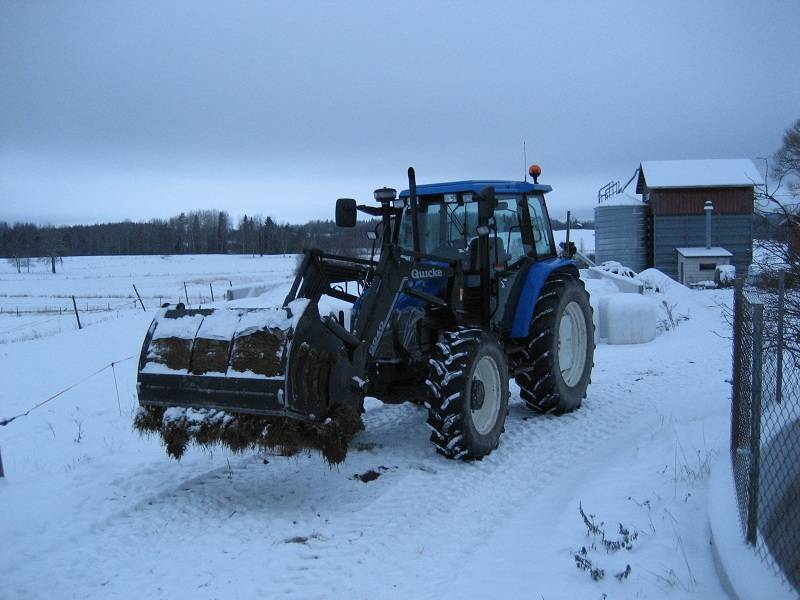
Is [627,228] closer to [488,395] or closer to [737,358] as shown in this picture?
[488,395]

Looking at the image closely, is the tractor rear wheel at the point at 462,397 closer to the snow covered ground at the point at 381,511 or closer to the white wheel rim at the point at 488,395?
the white wheel rim at the point at 488,395

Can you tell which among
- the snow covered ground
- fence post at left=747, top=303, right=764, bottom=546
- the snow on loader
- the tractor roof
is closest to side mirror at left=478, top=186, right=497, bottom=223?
the snow on loader

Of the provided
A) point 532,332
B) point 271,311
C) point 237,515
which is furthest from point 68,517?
point 532,332

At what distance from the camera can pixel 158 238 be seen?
100000 mm

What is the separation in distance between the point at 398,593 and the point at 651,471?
2.62 metres

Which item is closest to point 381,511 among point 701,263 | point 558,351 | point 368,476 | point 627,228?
point 368,476

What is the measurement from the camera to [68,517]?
5.05m

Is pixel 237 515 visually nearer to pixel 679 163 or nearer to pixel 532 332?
pixel 532 332

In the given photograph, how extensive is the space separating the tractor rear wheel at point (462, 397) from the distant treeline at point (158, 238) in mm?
73862

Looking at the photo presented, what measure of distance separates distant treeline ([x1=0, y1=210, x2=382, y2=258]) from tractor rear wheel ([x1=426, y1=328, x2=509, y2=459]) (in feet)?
242

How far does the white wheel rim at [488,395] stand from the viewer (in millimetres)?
6418

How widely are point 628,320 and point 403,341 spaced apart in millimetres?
7936

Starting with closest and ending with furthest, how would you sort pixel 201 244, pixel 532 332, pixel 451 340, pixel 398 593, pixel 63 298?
1. pixel 398 593
2. pixel 451 340
3. pixel 532 332
4. pixel 63 298
5. pixel 201 244

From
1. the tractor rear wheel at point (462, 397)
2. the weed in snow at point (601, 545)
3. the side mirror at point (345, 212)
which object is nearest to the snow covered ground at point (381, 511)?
the weed in snow at point (601, 545)
